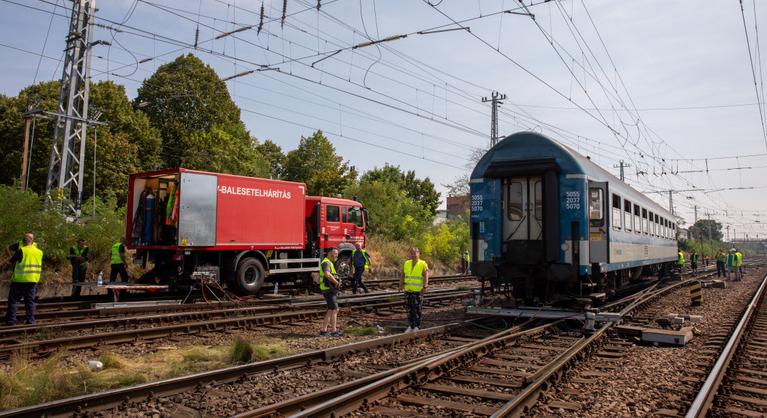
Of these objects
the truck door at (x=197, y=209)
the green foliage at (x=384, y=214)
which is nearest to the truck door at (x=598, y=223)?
the truck door at (x=197, y=209)

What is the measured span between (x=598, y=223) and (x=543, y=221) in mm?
1102

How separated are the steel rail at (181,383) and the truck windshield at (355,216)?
37.8ft

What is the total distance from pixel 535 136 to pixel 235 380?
7896mm

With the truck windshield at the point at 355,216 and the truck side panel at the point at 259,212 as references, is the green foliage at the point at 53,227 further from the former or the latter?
the truck windshield at the point at 355,216

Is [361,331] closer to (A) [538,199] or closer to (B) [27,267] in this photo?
(A) [538,199]

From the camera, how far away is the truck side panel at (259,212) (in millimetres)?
15328

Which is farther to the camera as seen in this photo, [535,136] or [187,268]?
[187,268]

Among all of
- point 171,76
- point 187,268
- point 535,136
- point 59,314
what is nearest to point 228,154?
point 171,76

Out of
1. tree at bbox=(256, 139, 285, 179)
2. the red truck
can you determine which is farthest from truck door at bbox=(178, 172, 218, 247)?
tree at bbox=(256, 139, 285, 179)

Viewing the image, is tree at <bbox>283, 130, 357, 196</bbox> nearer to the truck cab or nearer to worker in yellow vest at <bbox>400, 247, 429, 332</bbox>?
the truck cab

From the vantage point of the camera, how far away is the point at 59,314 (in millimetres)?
11305

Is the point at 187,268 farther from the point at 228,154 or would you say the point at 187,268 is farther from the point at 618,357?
the point at 228,154

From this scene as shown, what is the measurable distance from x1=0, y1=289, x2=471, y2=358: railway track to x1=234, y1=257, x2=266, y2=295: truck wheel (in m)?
2.21

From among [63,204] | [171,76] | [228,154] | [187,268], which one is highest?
[171,76]
